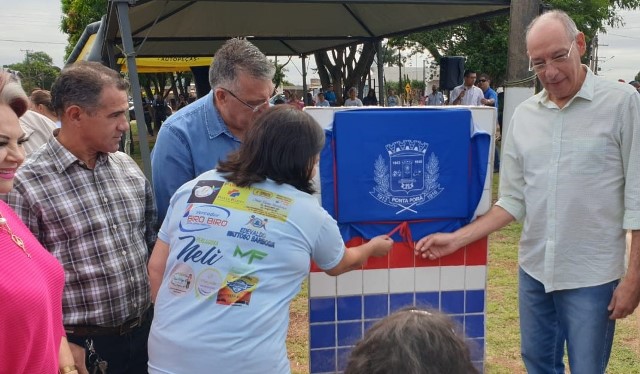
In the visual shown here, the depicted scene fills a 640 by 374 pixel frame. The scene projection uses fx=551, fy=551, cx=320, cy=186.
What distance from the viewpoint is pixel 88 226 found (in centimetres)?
185

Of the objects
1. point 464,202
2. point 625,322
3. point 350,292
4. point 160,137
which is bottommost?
point 625,322

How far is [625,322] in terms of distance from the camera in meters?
3.81

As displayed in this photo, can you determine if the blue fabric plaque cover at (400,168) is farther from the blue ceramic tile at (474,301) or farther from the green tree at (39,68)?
the green tree at (39,68)

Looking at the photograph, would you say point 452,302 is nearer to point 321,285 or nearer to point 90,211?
point 321,285

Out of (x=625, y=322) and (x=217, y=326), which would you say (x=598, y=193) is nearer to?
(x=217, y=326)

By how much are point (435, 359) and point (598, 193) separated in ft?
4.30

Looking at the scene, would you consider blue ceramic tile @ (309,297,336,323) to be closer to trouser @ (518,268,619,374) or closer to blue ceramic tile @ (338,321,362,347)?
blue ceramic tile @ (338,321,362,347)

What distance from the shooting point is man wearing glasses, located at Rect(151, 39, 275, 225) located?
2109 millimetres

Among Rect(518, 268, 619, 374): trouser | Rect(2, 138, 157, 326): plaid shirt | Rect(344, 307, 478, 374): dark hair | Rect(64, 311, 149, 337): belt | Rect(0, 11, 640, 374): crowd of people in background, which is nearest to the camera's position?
Rect(344, 307, 478, 374): dark hair

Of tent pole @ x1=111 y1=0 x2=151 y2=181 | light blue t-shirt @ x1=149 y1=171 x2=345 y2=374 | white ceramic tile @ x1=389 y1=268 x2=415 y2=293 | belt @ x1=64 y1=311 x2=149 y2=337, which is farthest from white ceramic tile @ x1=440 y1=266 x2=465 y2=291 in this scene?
tent pole @ x1=111 y1=0 x2=151 y2=181

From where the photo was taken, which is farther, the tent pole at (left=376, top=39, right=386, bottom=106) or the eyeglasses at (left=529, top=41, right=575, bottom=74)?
the tent pole at (left=376, top=39, right=386, bottom=106)

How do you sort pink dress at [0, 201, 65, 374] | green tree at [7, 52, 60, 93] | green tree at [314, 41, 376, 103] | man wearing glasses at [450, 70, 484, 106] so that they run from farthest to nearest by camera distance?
green tree at [7, 52, 60, 93] < green tree at [314, 41, 376, 103] < man wearing glasses at [450, 70, 484, 106] < pink dress at [0, 201, 65, 374]

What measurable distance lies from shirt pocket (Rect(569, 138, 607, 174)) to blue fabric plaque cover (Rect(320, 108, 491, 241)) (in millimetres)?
310

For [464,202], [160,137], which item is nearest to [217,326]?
[160,137]
